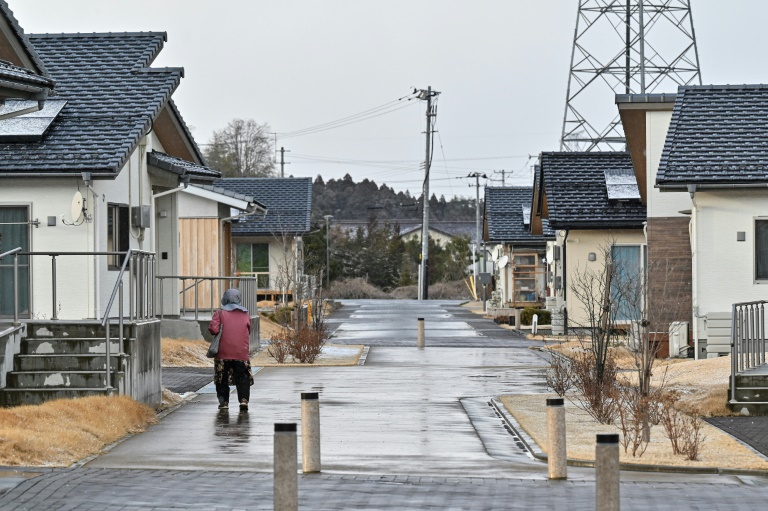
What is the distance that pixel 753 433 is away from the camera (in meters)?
16.4

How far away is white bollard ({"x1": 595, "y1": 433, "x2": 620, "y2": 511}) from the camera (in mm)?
9203

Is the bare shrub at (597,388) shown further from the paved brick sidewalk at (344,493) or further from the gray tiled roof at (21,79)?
the gray tiled roof at (21,79)

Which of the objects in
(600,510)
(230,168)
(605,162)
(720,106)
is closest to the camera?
(600,510)

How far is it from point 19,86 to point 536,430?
7.27 metres

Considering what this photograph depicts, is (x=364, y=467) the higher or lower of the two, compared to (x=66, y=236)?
lower

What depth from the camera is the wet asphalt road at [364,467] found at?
36.9ft

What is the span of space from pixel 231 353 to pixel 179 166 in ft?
35.5

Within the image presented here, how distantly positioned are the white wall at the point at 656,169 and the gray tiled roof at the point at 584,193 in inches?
280

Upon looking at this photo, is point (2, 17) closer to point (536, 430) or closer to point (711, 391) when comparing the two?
point (536, 430)

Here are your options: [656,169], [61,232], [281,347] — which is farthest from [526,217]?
[61,232]

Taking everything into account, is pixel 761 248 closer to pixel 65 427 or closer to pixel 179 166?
pixel 179 166

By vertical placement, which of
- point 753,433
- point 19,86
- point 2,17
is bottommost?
point 753,433

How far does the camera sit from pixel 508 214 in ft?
208

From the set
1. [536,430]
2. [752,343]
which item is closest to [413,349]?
[752,343]
